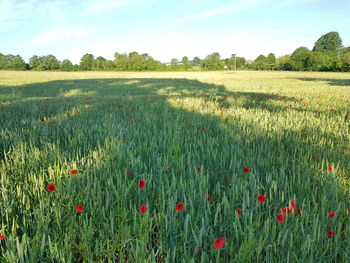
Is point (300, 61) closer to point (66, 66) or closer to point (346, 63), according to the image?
point (346, 63)

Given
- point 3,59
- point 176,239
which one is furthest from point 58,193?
point 3,59

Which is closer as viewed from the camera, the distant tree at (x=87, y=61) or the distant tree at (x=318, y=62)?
the distant tree at (x=318, y=62)

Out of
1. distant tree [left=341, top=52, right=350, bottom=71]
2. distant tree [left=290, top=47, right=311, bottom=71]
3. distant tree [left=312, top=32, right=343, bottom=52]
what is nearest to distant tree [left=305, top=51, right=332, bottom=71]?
distant tree [left=290, top=47, right=311, bottom=71]

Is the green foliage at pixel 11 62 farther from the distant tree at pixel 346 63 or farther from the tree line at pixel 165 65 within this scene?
the distant tree at pixel 346 63

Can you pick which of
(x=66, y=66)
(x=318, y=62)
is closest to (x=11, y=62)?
(x=66, y=66)

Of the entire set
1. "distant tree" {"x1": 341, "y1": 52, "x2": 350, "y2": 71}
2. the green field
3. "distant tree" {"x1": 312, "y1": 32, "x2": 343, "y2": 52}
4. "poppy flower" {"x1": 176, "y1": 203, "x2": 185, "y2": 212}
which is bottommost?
the green field

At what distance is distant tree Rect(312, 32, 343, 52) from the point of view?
106m

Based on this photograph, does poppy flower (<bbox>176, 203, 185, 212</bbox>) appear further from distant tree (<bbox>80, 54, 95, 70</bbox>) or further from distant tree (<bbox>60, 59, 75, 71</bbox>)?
distant tree (<bbox>80, 54, 95, 70</bbox>)

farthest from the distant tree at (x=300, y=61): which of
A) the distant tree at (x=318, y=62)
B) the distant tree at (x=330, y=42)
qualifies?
the distant tree at (x=330, y=42)

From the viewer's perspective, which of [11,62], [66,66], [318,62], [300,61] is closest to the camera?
[318,62]

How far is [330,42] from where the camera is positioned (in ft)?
352

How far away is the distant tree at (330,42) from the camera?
4168 inches

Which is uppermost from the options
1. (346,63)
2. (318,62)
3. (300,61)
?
(300,61)

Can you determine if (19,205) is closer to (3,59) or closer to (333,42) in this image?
(3,59)
